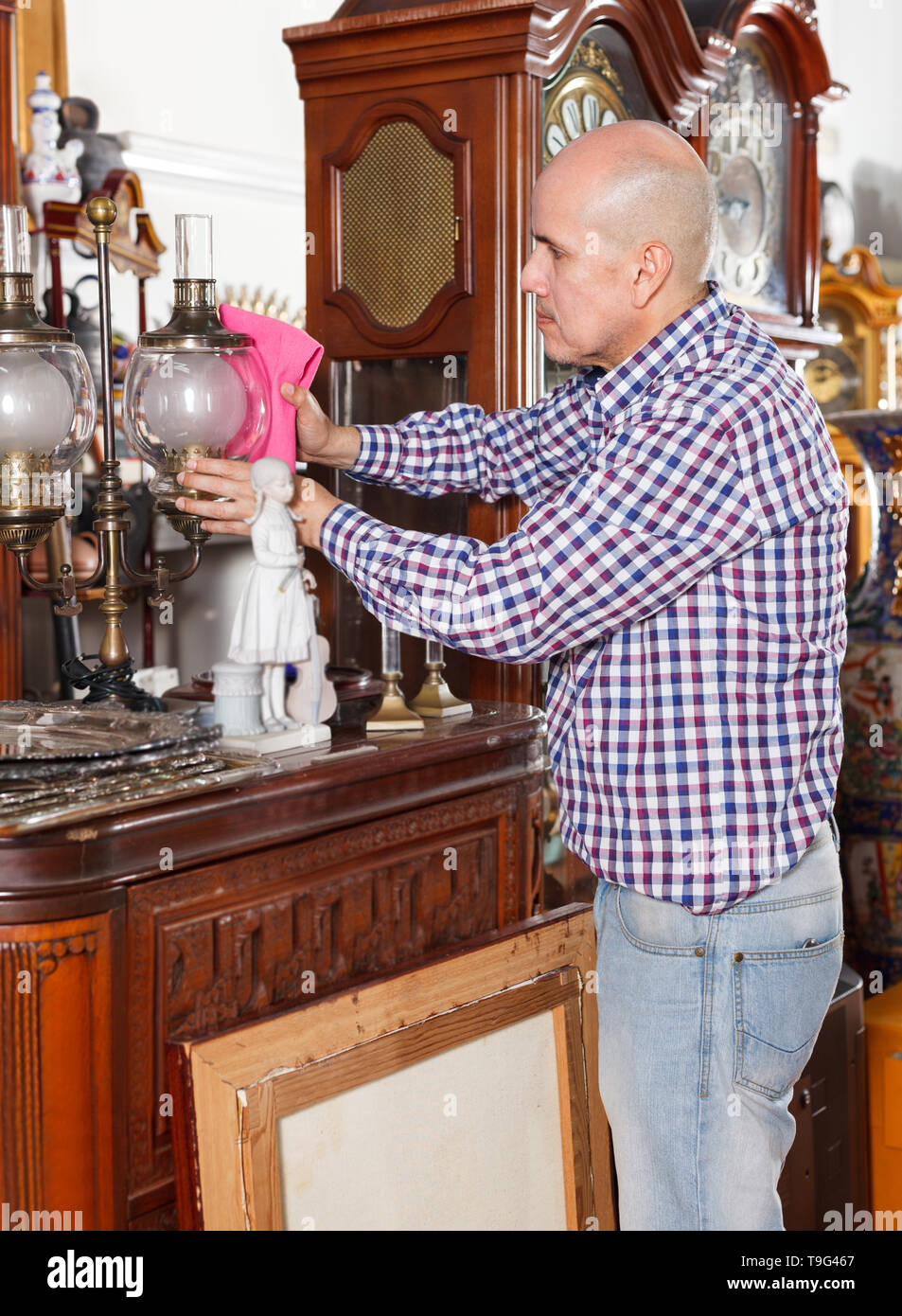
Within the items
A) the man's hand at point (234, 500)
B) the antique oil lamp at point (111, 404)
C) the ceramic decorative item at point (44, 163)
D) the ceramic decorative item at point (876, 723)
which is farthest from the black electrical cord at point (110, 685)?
the ceramic decorative item at point (44, 163)

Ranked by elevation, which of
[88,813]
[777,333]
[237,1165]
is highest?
[777,333]

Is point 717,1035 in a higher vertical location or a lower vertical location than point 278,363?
lower

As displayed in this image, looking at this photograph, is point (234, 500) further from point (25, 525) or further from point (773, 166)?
point (773, 166)

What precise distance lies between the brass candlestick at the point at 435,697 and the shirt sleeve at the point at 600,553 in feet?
1.90

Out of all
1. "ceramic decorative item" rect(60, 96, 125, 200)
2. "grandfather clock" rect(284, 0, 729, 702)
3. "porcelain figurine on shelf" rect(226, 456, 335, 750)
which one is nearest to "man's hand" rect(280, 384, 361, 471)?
"porcelain figurine on shelf" rect(226, 456, 335, 750)

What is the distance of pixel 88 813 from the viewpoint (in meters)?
1.68

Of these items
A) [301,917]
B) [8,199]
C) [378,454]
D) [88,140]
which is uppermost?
[88,140]

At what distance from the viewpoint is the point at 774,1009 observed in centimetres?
188

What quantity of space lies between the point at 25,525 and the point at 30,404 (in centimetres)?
16

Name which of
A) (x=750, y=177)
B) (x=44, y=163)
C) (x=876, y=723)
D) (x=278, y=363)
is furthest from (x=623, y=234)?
(x=44, y=163)

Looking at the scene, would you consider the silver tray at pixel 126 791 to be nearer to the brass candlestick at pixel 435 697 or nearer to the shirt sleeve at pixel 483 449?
the brass candlestick at pixel 435 697

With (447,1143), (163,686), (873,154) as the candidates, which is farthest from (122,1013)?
(873,154)
